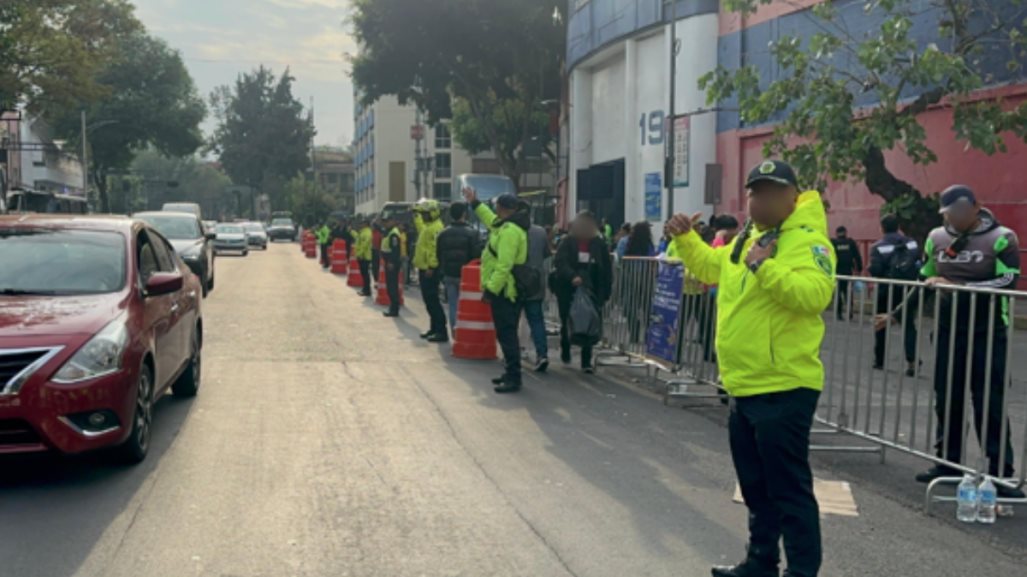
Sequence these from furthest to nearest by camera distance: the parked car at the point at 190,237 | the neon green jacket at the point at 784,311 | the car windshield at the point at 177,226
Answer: the car windshield at the point at 177,226 → the parked car at the point at 190,237 → the neon green jacket at the point at 784,311

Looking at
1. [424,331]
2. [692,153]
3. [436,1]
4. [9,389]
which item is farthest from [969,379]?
[436,1]

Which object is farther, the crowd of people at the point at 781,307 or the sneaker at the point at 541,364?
the sneaker at the point at 541,364

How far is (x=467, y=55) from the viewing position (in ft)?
133

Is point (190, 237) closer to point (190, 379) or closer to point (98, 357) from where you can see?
point (190, 379)

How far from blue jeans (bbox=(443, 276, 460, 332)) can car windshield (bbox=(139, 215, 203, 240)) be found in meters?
8.49

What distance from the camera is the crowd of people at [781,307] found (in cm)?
427

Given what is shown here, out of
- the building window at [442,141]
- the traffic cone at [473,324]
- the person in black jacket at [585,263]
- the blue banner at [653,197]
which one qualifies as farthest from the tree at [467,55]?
the building window at [442,141]

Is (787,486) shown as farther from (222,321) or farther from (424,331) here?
(222,321)

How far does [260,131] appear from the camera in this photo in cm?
11344

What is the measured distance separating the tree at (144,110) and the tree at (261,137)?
43885 millimetres

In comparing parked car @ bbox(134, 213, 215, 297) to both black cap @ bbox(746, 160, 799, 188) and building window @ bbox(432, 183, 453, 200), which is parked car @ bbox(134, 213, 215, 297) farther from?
building window @ bbox(432, 183, 453, 200)

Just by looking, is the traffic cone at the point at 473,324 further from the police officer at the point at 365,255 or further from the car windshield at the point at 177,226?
the police officer at the point at 365,255

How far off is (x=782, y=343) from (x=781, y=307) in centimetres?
15

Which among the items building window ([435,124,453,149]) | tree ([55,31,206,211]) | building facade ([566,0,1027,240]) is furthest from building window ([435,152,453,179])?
building facade ([566,0,1027,240])
